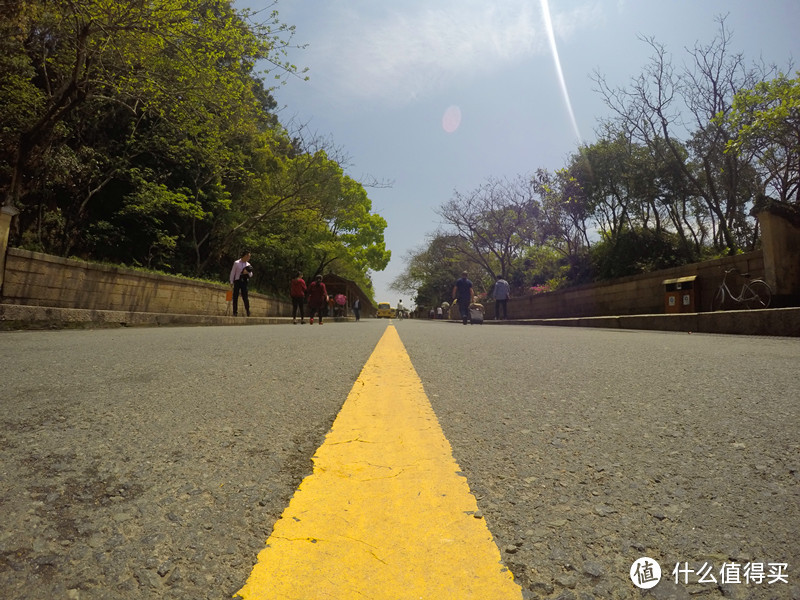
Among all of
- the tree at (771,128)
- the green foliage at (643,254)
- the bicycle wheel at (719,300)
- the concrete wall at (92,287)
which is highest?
the tree at (771,128)

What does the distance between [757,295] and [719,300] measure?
3.57 feet

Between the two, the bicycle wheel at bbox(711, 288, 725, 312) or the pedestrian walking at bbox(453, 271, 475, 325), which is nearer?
the bicycle wheel at bbox(711, 288, 725, 312)

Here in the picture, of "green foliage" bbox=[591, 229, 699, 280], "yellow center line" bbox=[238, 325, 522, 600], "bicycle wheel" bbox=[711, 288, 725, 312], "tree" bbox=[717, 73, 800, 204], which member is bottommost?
"yellow center line" bbox=[238, 325, 522, 600]

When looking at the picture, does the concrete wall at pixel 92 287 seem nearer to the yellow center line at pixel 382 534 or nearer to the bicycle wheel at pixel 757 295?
the yellow center line at pixel 382 534

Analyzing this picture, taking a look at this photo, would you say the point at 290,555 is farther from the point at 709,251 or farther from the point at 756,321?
the point at 709,251

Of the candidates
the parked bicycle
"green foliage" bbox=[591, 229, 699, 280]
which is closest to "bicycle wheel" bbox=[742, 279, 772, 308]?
the parked bicycle

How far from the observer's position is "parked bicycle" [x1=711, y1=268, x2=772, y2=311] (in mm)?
10125

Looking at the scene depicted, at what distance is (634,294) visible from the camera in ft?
51.1

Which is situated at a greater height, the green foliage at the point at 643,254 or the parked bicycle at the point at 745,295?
the green foliage at the point at 643,254

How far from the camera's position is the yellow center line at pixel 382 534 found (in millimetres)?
934

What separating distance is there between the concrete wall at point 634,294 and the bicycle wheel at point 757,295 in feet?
1.57

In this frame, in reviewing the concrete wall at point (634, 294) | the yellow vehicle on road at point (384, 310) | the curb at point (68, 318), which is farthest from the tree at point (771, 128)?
the yellow vehicle on road at point (384, 310)

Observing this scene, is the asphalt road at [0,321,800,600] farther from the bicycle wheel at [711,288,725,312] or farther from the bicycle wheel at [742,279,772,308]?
the bicycle wheel at [711,288,725,312]

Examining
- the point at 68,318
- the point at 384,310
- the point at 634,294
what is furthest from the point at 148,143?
the point at 384,310
